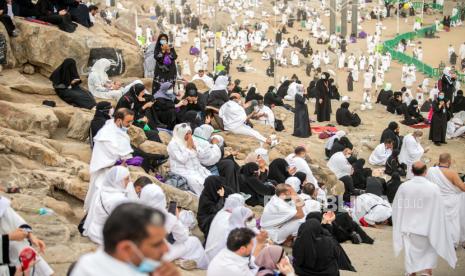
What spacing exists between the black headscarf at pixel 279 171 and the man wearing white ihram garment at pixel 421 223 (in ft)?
10.3

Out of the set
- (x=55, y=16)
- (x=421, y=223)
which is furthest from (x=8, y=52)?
(x=421, y=223)

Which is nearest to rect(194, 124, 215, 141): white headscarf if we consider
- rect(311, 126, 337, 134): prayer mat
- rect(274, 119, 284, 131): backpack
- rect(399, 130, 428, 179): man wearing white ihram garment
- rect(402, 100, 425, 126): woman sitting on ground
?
rect(399, 130, 428, 179): man wearing white ihram garment

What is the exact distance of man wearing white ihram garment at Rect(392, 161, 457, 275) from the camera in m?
7.32

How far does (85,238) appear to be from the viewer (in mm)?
6984

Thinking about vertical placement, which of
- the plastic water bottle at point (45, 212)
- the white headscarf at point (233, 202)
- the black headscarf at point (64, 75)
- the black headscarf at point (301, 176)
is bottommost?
the black headscarf at point (301, 176)

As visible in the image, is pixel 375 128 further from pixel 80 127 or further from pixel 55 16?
pixel 80 127

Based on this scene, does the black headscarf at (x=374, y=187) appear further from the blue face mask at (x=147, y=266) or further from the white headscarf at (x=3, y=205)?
the blue face mask at (x=147, y=266)

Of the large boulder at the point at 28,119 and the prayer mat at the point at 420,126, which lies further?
the prayer mat at the point at 420,126

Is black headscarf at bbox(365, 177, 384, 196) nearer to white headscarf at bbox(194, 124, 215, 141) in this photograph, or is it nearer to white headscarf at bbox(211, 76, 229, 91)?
white headscarf at bbox(194, 124, 215, 141)

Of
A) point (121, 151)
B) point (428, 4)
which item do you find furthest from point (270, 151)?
point (428, 4)

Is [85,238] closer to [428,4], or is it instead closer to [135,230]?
[135,230]

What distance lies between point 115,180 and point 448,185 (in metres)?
3.46

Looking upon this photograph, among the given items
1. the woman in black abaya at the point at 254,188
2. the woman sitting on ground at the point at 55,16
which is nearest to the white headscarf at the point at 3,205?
the woman in black abaya at the point at 254,188

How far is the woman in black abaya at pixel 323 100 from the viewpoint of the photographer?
1788 centimetres
